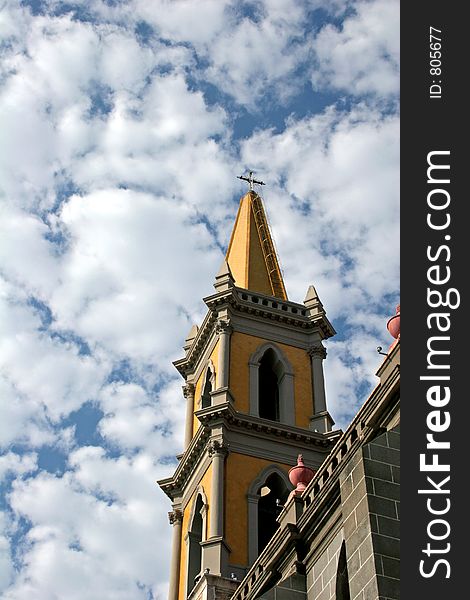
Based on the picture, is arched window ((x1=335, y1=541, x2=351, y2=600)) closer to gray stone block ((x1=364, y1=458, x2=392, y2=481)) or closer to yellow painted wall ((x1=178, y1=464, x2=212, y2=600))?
gray stone block ((x1=364, y1=458, x2=392, y2=481))

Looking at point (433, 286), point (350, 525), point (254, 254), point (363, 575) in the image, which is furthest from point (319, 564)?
point (254, 254)

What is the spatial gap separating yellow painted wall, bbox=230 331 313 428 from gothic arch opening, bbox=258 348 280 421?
59 cm

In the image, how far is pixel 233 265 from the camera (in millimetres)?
46250

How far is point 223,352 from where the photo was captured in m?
40.2

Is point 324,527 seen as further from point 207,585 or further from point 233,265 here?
point 233,265

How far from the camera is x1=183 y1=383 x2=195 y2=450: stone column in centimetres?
4156

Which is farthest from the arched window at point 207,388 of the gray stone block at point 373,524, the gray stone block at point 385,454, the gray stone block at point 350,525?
the gray stone block at point 373,524

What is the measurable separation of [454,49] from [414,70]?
62 centimetres

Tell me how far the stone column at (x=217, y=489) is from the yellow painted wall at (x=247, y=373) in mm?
2617

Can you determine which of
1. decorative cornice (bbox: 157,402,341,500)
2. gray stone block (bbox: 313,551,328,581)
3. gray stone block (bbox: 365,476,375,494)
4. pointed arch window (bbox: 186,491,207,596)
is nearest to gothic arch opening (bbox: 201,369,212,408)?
decorative cornice (bbox: 157,402,341,500)

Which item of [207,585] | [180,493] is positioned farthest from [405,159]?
[180,493]

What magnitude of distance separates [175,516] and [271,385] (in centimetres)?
605

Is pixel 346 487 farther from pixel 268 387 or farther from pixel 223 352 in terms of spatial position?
pixel 268 387

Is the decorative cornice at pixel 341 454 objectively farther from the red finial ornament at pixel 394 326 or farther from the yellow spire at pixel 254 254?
the yellow spire at pixel 254 254
